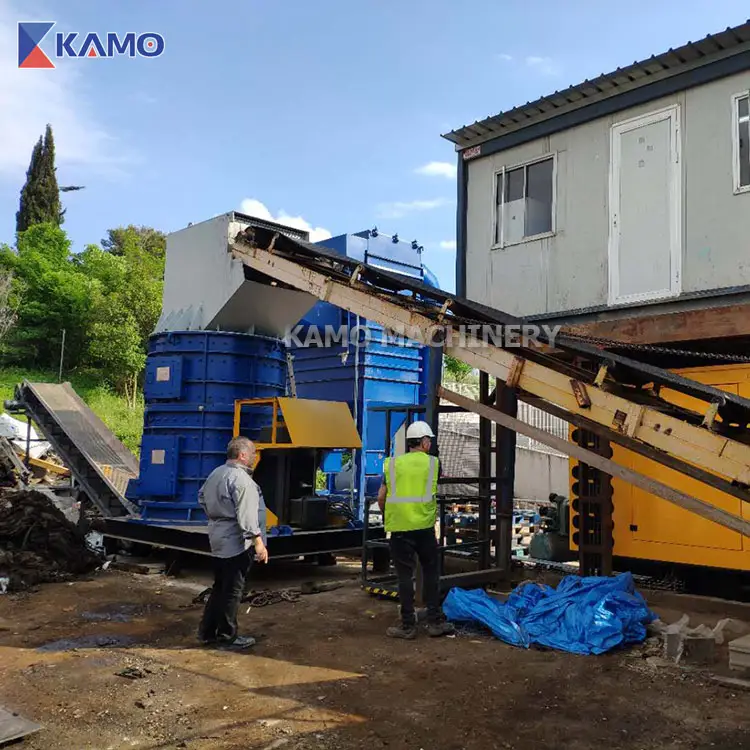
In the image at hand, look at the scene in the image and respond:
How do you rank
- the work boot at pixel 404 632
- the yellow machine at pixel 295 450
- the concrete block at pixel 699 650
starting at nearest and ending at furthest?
the concrete block at pixel 699 650 → the work boot at pixel 404 632 → the yellow machine at pixel 295 450

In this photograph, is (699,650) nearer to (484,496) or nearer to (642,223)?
(484,496)

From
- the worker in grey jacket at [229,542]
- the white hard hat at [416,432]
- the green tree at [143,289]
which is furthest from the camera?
the green tree at [143,289]

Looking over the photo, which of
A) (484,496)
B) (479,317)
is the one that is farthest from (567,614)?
(479,317)

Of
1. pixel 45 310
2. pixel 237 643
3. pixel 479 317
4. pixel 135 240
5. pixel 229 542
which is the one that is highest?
pixel 135 240

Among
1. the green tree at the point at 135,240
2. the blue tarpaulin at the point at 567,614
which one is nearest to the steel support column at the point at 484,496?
the blue tarpaulin at the point at 567,614

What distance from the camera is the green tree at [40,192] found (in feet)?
113

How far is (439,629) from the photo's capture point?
6.02 metres

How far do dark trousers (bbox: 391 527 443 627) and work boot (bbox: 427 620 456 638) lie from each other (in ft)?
0.27

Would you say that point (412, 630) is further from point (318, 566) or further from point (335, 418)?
point (318, 566)

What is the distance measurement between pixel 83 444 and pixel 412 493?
7183mm

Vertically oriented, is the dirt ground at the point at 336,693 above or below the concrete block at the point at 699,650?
below

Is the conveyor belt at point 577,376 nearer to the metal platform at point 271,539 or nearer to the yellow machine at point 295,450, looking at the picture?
the yellow machine at point 295,450

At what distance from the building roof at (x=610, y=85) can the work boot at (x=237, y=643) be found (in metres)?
6.72

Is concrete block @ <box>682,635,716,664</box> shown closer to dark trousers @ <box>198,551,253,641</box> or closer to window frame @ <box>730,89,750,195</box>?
dark trousers @ <box>198,551,253,641</box>
